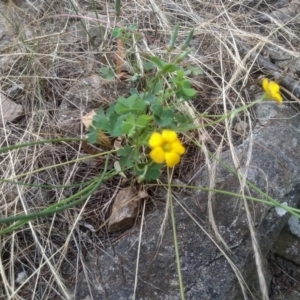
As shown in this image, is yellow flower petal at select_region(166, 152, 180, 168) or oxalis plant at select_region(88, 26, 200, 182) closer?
yellow flower petal at select_region(166, 152, 180, 168)

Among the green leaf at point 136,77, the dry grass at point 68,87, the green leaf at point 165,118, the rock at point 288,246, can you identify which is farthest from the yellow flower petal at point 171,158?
the rock at point 288,246

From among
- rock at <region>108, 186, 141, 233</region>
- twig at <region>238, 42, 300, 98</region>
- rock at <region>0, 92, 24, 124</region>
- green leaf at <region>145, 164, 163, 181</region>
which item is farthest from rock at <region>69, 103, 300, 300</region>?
rock at <region>0, 92, 24, 124</region>

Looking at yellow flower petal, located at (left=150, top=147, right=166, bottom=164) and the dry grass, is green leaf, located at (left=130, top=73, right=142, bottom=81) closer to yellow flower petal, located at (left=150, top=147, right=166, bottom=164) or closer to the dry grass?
the dry grass

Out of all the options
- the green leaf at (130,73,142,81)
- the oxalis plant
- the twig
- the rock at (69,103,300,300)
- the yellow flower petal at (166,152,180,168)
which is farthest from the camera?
the twig

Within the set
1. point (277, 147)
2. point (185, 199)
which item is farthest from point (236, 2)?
point (185, 199)

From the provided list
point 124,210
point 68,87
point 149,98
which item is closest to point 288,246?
point 124,210

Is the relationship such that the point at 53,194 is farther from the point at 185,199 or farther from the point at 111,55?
the point at 111,55
